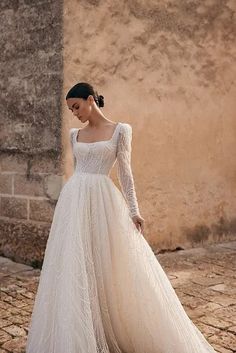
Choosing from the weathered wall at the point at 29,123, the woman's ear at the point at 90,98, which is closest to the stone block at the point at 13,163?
the weathered wall at the point at 29,123

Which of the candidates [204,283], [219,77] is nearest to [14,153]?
[204,283]

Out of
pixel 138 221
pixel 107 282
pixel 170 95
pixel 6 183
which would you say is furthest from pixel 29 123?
pixel 107 282

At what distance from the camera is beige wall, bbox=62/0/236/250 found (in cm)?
521

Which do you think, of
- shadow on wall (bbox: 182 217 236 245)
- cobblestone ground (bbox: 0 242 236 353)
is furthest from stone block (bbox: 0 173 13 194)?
shadow on wall (bbox: 182 217 236 245)

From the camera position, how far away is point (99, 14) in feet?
Result: 17.1

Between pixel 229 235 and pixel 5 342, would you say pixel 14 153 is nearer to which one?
pixel 5 342

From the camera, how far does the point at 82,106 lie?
2879 mm

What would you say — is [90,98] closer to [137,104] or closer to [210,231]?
[137,104]

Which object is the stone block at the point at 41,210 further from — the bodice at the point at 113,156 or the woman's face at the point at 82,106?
the woman's face at the point at 82,106

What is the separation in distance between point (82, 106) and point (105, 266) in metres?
0.95

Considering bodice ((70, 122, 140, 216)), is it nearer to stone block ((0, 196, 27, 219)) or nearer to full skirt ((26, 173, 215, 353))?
full skirt ((26, 173, 215, 353))

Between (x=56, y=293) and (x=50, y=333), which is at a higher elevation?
(x=56, y=293)

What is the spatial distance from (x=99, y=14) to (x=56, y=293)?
3410mm

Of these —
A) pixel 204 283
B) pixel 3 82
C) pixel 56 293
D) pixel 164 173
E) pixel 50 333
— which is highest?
pixel 3 82
